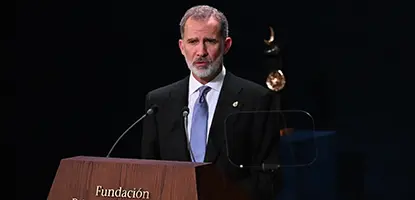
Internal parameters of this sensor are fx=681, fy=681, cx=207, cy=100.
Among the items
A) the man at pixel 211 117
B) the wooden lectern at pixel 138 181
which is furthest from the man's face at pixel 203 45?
the wooden lectern at pixel 138 181

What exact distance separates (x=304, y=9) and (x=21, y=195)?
155 centimetres

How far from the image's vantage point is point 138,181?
135 centimetres

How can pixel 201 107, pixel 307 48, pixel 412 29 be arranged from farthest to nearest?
pixel 307 48 → pixel 412 29 → pixel 201 107

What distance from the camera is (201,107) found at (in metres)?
1.83

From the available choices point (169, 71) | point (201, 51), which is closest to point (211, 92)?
point (201, 51)

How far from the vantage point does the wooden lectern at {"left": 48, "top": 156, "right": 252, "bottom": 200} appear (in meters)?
1.31

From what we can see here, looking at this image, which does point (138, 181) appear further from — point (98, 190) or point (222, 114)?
point (222, 114)

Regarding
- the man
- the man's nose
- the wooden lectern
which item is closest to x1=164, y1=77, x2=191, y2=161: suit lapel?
the man

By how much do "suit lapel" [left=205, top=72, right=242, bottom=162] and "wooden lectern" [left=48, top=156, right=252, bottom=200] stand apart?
1.12 feet

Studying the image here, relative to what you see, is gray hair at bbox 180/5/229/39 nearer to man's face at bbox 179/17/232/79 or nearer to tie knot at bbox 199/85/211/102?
man's face at bbox 179/17/232/79

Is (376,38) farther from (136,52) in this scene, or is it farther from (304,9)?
(136,52)

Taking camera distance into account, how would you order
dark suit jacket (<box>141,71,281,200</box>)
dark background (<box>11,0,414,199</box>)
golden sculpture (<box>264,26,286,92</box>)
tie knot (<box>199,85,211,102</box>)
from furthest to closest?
1. golden sculpture (<box>264,26,286,92</box>)
2. dark background (<box>11,0,414,199</box>)
3. tie knot (<box>199,85,211,102</box>)
4. dark suit jacket (<box>141,71,281,200</box>)

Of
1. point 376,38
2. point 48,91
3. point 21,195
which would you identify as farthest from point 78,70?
point 376,38

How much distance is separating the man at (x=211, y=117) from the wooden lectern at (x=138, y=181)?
0.35m
